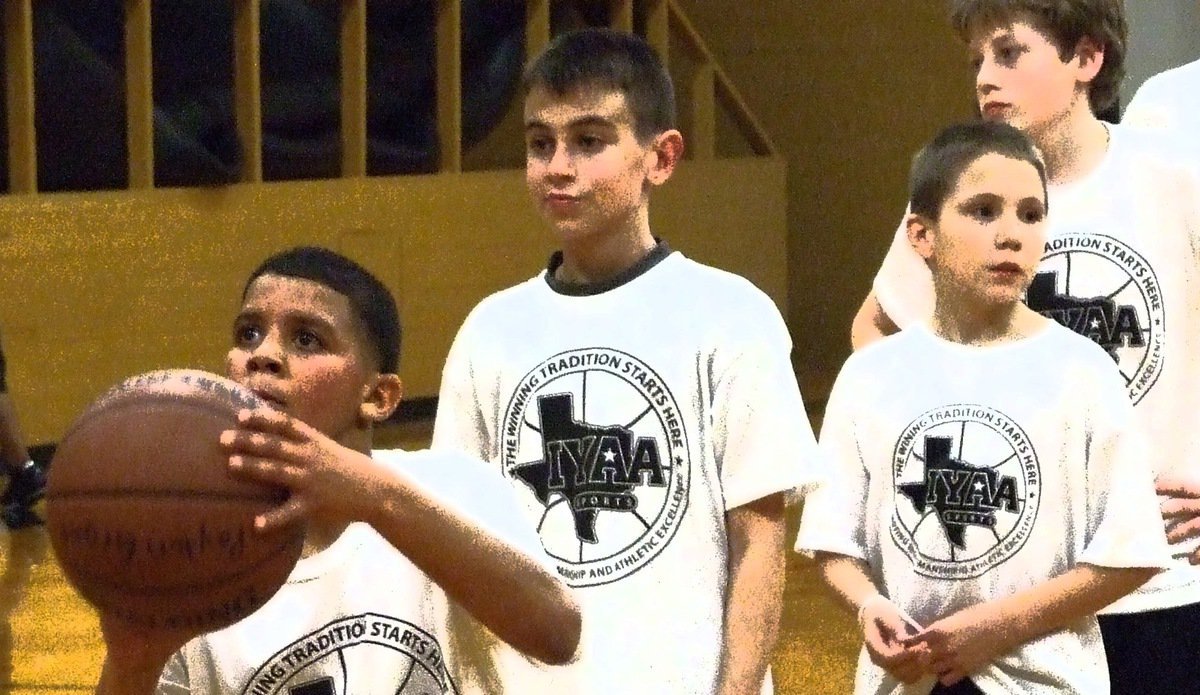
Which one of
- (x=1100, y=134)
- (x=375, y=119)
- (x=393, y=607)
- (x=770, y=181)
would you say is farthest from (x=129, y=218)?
(x=393, y=607)

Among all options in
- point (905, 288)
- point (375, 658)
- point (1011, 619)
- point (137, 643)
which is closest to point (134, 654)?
point (137, 643)

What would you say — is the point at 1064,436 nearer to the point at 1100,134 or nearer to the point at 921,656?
the point at 921,656

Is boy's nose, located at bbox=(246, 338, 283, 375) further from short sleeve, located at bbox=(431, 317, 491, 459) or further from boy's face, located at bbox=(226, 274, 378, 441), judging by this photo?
short sleeve, located at bbox=(431, 317, 491, 459)

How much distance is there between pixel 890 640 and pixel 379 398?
916 millimetres

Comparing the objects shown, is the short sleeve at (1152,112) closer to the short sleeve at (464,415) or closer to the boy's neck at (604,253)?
the boy's neck at (604,253)

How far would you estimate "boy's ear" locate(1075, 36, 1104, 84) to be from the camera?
3.17 metres

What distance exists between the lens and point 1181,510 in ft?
10.1

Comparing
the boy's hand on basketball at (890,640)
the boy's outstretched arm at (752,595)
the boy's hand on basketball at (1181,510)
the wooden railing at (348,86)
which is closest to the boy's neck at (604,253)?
the boy's outstretched arm at (752,595)

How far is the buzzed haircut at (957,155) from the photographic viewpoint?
2.92m

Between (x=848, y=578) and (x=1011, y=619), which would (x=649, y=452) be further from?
(x=1011, y=619)

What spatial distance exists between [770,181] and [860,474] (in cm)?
884

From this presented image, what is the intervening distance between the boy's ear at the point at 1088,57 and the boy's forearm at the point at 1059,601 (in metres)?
0.87

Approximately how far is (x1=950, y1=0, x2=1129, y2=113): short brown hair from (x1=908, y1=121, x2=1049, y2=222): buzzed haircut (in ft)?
0.77

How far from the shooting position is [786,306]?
1223 cm
